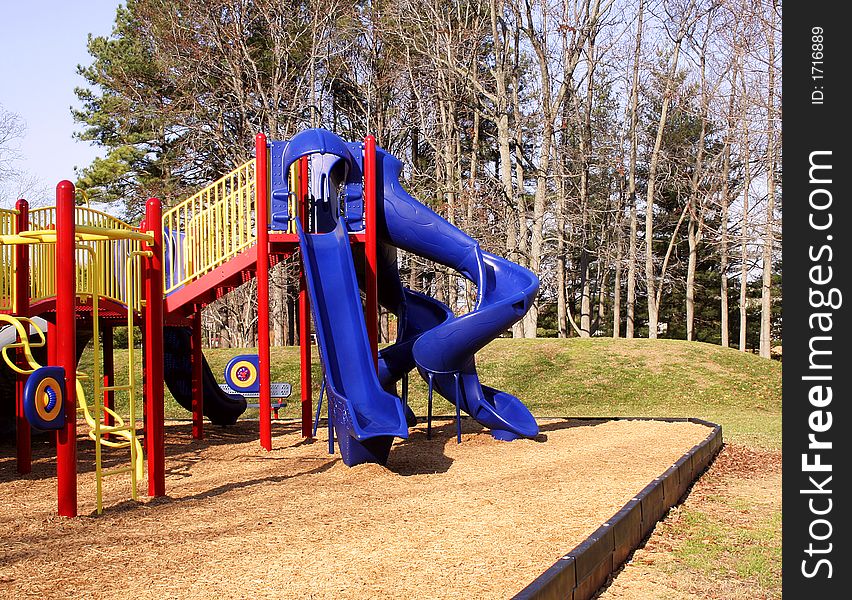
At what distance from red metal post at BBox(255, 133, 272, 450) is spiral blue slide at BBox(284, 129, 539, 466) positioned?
1.05ft

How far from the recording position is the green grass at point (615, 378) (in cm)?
1962

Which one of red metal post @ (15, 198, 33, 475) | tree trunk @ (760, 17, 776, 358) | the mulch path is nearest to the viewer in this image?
the mulch path

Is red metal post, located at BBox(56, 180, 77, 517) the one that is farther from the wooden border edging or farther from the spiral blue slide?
the wooden border edging

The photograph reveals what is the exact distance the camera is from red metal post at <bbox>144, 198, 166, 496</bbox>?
8258 mm

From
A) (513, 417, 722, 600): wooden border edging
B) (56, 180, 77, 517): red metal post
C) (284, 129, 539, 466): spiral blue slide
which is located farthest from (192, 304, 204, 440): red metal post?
(513, 417, 722, 600): wooden border edging

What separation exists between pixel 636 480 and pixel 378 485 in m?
2.64

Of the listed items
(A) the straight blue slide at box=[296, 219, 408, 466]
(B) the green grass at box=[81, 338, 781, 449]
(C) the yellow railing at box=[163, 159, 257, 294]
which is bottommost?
(B) the green grass at box=[81, 338, 781, 449]

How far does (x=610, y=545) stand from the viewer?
6.10 metres

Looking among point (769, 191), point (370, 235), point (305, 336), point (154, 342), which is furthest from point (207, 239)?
point (769, 191)

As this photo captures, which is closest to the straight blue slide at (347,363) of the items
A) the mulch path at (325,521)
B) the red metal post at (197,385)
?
the mulch path at (325,521)
